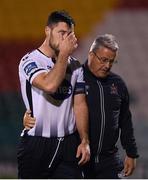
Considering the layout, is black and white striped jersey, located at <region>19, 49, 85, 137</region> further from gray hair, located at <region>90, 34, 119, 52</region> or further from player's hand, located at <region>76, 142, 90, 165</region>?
gray hair, located at <region>90, 34, 119, 52</region>

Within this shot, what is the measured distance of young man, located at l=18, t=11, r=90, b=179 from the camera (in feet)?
12.8

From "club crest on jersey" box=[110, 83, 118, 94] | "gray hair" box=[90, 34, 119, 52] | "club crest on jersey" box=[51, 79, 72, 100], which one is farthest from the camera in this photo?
"club crest on jersey" box=[110, 83, 118, 94]

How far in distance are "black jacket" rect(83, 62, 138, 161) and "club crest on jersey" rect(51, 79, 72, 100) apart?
0.43m

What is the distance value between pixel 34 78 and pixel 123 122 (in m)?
0.96

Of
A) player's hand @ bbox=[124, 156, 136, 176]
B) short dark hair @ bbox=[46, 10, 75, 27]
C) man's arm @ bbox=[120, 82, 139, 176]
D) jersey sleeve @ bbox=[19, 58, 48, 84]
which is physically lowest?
player's hand @ bbox=[124, 156, 136, 176]

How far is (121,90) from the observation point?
4.54m

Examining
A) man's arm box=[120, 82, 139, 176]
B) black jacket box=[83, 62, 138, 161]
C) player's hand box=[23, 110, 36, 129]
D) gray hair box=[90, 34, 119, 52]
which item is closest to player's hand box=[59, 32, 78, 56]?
player's hand box=[23, 110, 36, 129]

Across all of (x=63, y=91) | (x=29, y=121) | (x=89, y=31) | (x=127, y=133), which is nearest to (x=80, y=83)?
(x=63, y=91)

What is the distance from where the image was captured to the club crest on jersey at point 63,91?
3.97 m

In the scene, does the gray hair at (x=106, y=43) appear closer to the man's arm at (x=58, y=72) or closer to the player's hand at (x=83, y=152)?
the man's arm at (x=58, y=72)

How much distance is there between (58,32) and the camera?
3.89 metres

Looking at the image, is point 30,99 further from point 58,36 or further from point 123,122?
point 123,122

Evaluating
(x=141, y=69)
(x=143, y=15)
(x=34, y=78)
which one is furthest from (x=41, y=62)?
(x=143, y=15)

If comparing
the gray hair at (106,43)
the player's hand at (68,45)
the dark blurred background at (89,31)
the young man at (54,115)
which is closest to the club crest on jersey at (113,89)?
the gray hair at (106,43)
